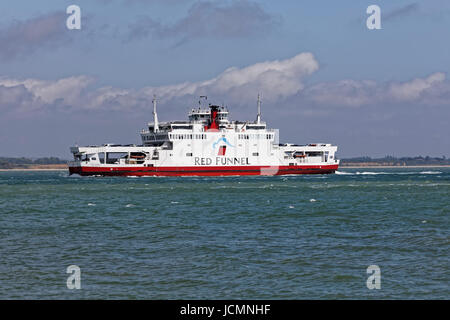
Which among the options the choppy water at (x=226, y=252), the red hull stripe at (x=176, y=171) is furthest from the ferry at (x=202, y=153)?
the choppy water at (x=226, y=252)

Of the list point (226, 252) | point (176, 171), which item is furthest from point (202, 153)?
point (226, 252)

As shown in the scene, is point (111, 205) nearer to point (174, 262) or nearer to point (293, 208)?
point (293, 208)

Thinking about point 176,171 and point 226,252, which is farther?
point 176,171

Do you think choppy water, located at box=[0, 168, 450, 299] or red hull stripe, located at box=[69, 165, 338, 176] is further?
red hull stripe, located at box=[69, 165, 338, 176]

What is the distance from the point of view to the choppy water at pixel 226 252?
18031mm

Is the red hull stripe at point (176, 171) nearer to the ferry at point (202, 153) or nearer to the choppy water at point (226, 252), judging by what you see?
the ferry at point (202, 153)

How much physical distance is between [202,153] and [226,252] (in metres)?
79.2

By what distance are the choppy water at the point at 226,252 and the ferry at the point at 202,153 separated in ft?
193

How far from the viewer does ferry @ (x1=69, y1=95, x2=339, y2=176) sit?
102 meters

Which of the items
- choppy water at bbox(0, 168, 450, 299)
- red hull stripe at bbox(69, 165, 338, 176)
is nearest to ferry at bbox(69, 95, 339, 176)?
red hull stripe at bbox(69, 165, 338, 176)

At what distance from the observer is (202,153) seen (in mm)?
102938

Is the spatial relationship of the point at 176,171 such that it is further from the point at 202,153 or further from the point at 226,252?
the point at 226,252

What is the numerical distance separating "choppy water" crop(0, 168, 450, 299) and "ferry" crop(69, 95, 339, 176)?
2318 inches

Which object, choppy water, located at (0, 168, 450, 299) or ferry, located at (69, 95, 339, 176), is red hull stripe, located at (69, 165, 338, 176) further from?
choppy water, located at (0, 168, 450, 299)
